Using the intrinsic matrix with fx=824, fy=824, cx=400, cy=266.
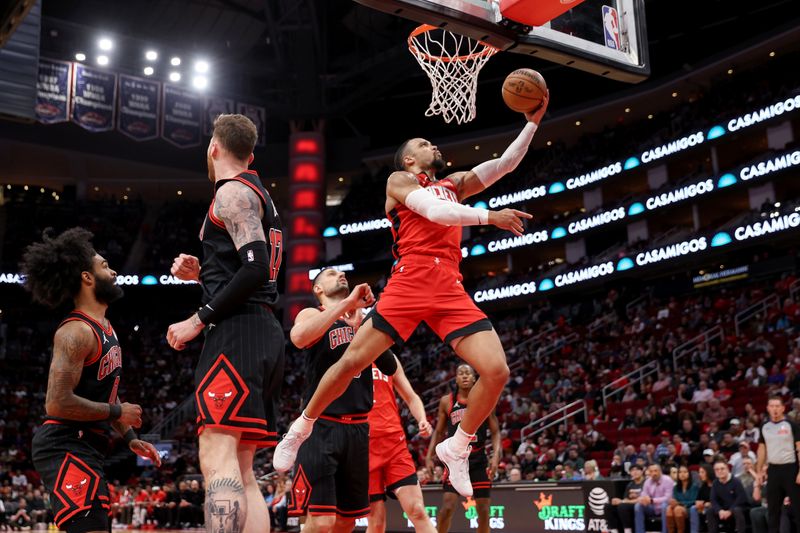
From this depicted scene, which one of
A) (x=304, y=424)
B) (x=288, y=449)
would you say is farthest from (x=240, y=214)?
(x=288, y=449)

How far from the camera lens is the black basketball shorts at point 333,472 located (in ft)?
19.0

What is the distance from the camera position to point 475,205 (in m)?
35.4

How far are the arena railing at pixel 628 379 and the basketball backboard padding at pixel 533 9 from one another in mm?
16958

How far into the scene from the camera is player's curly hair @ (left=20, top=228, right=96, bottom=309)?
16.5 ft

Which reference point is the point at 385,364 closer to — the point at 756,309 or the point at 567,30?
the point at 567,30

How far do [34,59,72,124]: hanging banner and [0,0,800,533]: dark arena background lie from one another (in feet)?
0.26

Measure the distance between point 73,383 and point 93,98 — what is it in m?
27.7

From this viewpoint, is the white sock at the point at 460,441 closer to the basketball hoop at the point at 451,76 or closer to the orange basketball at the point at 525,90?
the orange basketball at the point at 525,90

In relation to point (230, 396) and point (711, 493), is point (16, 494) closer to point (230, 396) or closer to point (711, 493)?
point (711, 493)

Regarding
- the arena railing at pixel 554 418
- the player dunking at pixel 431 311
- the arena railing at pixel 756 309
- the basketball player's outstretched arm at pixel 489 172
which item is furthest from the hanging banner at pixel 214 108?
the player dunking at pixel 431 311

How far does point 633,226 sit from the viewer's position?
32781mm

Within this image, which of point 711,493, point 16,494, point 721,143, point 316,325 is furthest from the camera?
point 721,143

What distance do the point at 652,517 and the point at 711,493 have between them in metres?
1.04

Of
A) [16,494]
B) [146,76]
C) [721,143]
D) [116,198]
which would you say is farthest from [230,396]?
[116,198]
